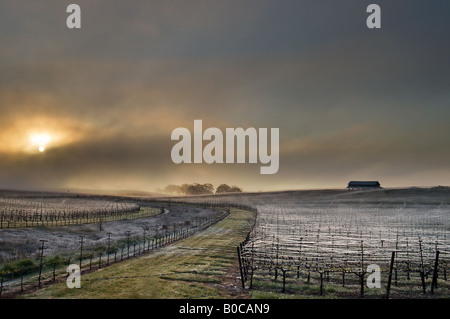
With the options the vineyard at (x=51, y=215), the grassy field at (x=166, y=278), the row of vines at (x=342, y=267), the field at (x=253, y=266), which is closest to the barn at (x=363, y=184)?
the vineyard at (x=51, y=215)

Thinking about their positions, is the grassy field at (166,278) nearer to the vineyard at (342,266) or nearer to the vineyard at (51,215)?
the vineyard at (342,266)

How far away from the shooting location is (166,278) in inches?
1078

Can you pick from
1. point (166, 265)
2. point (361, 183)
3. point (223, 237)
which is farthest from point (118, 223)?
point (361, 183)

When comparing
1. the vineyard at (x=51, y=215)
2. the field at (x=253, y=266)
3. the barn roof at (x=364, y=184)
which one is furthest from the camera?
the barn roof at (x=364, y=184)

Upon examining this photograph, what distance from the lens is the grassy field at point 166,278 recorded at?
23.5 meters

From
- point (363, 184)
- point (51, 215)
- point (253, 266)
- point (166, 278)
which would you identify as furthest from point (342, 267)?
point (363, 184)

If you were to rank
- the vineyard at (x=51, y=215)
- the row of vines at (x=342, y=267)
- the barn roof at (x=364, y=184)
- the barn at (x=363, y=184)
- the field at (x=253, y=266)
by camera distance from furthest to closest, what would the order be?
the barn roof at (x=364, y=184), the barn at (x=363, y=184), the vineyard at (x=51, y=215), the row of vines at (x=342, y=267), the field at (x=253, y=266)

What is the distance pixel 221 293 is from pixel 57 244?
33069 mm

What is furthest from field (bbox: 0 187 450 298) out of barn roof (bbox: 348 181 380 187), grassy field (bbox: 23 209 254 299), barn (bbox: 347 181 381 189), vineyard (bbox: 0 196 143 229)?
barn roof (bbox: 348 181 380 187)

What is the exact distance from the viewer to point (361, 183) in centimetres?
16138

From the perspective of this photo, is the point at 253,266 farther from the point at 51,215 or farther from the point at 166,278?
the point at 51,215

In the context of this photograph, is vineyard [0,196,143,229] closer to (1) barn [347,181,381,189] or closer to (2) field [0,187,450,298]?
(2) field [0,187,450,298]

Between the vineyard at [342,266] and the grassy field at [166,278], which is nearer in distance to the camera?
the grassy field at [166,278]
